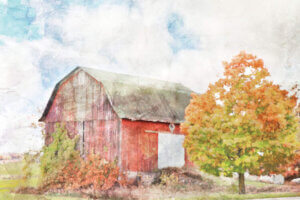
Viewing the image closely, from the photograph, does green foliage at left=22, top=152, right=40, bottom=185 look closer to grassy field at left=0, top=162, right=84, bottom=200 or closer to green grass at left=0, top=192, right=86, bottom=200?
Answer: grassy field at left=0, top=162, right=84, bottom=200

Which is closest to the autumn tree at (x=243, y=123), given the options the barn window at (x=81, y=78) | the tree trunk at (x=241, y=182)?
the tree trunk at (x=241, y=182)

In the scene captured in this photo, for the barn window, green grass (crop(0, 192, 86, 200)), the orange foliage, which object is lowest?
green grass (crop(0, 192, 86, 200))

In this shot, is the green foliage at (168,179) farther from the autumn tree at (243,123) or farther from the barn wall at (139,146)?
the autumn tree at (243,123)

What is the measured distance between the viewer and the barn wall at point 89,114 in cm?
1312

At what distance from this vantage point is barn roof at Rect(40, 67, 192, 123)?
42.2 feet

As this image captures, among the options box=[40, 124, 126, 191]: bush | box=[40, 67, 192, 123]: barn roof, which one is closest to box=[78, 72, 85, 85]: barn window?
box=[40, 67, 192, 123]: barn roof

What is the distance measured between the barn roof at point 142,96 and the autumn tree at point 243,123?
245 cm

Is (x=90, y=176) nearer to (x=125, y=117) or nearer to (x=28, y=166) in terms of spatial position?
(x=28, y=166)

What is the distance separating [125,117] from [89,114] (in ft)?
6.55

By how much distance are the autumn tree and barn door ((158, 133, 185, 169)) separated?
2032 mm

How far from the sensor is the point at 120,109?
41.5ft

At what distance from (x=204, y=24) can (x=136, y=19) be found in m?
2.69

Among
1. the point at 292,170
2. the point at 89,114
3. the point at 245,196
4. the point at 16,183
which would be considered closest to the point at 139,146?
the point at 89,114

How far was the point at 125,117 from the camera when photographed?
12586mm
